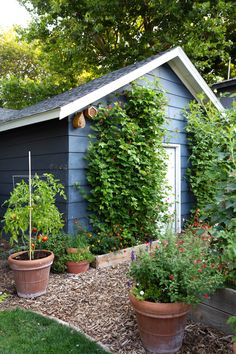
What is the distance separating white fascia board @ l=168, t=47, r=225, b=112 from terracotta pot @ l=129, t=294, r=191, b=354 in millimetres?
5331

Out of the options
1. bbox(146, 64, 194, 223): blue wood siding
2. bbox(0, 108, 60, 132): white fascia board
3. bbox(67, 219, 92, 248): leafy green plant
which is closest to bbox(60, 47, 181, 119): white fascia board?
bbox(0, 108, 60, 132): white fascia board

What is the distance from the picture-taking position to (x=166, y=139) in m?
6.30

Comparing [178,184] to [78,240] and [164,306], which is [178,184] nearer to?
[78,240]

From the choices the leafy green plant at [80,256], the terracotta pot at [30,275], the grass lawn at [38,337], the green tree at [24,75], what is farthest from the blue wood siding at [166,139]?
the green tree at [24,75]

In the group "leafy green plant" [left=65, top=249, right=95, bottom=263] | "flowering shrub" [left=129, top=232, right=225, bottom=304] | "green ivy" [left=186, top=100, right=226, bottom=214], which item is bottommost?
"leafy green plant" [left=65, top=249, right=95, bottom=263]

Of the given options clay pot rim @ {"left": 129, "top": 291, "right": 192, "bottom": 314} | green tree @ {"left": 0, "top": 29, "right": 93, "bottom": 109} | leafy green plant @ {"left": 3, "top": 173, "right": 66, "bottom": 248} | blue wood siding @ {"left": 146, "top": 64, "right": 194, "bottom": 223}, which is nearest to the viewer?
clay pot rim @ {"left": 129, "top": 291, "right": 192, "bottom": 314}

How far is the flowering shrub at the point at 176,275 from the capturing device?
233cm

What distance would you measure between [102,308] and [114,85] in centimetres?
359

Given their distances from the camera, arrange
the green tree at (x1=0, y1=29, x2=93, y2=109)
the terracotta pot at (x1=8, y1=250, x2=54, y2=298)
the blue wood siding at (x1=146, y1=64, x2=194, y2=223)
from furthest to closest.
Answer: the green tree at (x1=0, y1=29, x2=93, y2=109)
the blue wood siding at (x1=146, y1=64, x2=194, y2=223)
the terracotta pot at (x1=8, y1=250, x2=54, y2=298)

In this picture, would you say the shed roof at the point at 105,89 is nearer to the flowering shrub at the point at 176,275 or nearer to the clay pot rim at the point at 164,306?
the flowering shrub at the point at 176,275

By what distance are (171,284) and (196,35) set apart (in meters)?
11.5

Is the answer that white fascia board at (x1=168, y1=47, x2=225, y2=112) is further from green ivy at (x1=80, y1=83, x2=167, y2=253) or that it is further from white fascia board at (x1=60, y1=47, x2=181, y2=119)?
green ivy at (x1=80, y1=83, x2=167, y2=253)

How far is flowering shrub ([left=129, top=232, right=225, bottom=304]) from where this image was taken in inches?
91.6

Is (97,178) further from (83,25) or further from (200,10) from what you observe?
(83,25)
